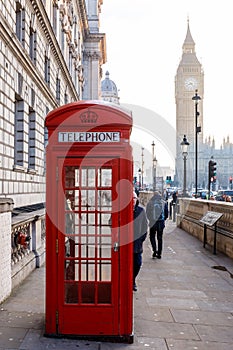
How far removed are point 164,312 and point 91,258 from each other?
5.89ft

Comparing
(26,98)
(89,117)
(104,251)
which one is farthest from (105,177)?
(26,98)

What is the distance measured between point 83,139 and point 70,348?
2434 millimetres

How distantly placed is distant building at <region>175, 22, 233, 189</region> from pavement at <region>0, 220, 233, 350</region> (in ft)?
373

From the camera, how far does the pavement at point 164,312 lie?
17.6 feet

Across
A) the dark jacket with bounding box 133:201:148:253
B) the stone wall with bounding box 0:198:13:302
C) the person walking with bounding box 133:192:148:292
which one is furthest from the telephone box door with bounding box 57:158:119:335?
the dark jacket with bounding box 133:201:148:253

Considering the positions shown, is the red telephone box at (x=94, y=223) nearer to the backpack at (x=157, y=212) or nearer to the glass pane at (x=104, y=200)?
the glass pane at (x=104, y=200)

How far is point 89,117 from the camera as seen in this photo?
218 inches

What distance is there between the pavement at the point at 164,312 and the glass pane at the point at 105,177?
1.89 metres

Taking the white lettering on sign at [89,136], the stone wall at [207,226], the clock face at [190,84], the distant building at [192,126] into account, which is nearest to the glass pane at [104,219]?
the white lettering on sign at [89,136]

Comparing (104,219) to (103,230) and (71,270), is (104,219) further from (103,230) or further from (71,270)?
(71,270)

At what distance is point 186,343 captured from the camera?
5.41 metres

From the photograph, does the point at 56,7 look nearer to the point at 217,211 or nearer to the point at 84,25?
the point at 217,211

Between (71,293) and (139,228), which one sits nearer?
(71,293)

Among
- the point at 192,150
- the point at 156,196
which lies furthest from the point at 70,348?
the point at 192,150
